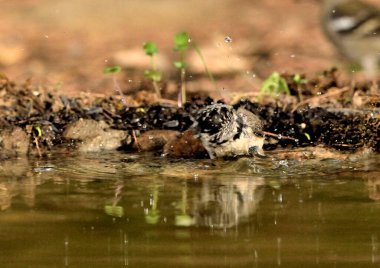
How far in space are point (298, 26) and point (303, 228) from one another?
6.91 metres

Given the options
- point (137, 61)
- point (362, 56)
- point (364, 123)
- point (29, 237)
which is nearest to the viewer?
point (29, 237)

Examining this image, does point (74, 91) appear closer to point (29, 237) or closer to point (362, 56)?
point (362, 56)

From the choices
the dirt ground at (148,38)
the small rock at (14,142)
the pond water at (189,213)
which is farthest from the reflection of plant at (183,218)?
the dirt ground at (148,38)

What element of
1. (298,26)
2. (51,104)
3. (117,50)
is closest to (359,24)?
(298,26)

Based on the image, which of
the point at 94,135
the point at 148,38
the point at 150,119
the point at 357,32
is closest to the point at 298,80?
the point at 357,32

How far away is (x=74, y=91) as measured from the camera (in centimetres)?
792

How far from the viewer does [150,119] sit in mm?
6926

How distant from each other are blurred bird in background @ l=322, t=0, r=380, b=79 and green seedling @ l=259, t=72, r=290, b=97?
1.06 meters

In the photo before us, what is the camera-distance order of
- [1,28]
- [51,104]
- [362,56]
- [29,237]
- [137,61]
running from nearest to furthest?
[29,237]
[51,104]
[362,56]
[137,61]
[1,28]

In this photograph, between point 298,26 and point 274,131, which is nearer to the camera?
point 274,131

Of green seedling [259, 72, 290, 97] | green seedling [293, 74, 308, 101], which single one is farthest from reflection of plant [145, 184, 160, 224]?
green seedling [293, 74, 308, 101]

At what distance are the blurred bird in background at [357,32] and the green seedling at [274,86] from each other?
1.06 metres

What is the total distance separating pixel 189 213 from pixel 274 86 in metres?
3.62

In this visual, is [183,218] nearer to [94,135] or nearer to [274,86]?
[94,135]
